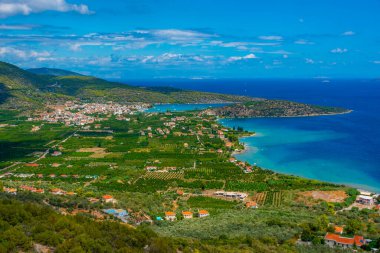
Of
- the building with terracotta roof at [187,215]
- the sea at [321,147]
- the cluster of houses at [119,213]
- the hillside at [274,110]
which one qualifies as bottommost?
the building with terracotta roof at [187,215]

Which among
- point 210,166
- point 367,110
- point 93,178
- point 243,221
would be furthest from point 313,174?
point 367,110

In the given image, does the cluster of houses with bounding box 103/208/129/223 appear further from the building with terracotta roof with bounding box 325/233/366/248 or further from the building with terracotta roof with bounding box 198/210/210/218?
the building with terracotta roof with bounding box 325/233/366/248

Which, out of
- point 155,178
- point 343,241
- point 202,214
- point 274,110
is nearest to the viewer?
point 343,241

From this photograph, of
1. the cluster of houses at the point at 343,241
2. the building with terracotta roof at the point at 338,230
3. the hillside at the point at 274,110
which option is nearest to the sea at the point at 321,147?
the hillside at the point at 274,110

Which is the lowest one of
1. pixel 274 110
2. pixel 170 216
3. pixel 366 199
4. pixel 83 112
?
pixel 170 216

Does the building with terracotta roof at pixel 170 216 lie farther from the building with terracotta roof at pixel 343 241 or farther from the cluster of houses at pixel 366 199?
the cluster of houses at pixel 366 199

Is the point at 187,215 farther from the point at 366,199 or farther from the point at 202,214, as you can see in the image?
the point at 366,199

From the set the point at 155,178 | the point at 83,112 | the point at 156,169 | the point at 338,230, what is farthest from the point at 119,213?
the point at 83,112
